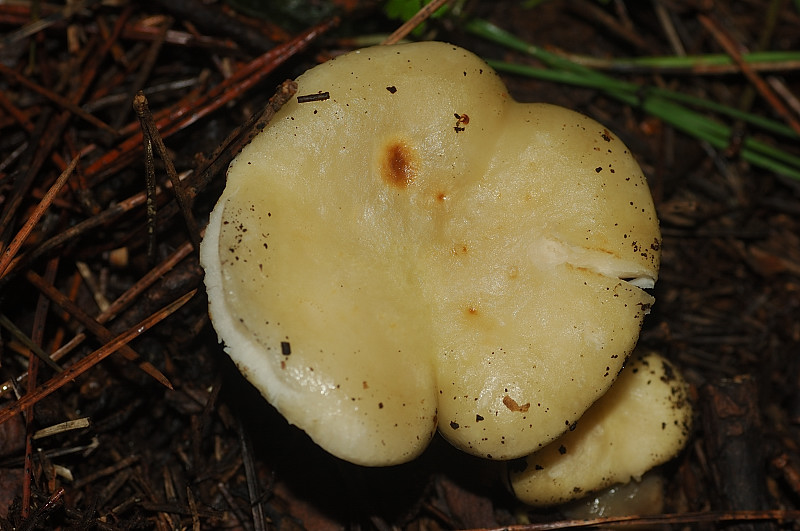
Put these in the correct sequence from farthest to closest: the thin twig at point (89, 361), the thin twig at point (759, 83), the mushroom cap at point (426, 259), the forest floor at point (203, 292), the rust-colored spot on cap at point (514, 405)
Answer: the thin twig at point (759, 83) → the forest floor at point (203, 292) → the thin twig at point (89, 361) → the rust-colored spot on cap at point (514, 405) → the mushroom cap at point (426, 259)

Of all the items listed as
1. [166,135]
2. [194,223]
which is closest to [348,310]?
[194,223]

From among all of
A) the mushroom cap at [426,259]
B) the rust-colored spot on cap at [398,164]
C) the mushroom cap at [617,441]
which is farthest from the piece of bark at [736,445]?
the rust-colored spot on cap at [398,164]

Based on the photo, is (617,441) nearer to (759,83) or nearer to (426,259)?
(426,259)

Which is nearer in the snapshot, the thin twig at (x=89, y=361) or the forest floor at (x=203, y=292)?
the thin twig at (x=89, y=361)

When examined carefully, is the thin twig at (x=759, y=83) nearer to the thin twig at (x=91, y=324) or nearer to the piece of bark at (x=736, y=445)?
the piece of bark at (x=736, y=445)

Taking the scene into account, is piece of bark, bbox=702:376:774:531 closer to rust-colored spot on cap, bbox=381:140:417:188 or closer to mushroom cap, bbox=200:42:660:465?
mushroom cap, bbox=200:42:660:465

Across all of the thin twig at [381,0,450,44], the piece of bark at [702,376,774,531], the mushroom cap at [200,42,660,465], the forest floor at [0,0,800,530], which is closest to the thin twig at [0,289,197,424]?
the forest floor at [0,0,800,530]

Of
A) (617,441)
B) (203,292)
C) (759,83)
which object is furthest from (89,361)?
(759,83)
